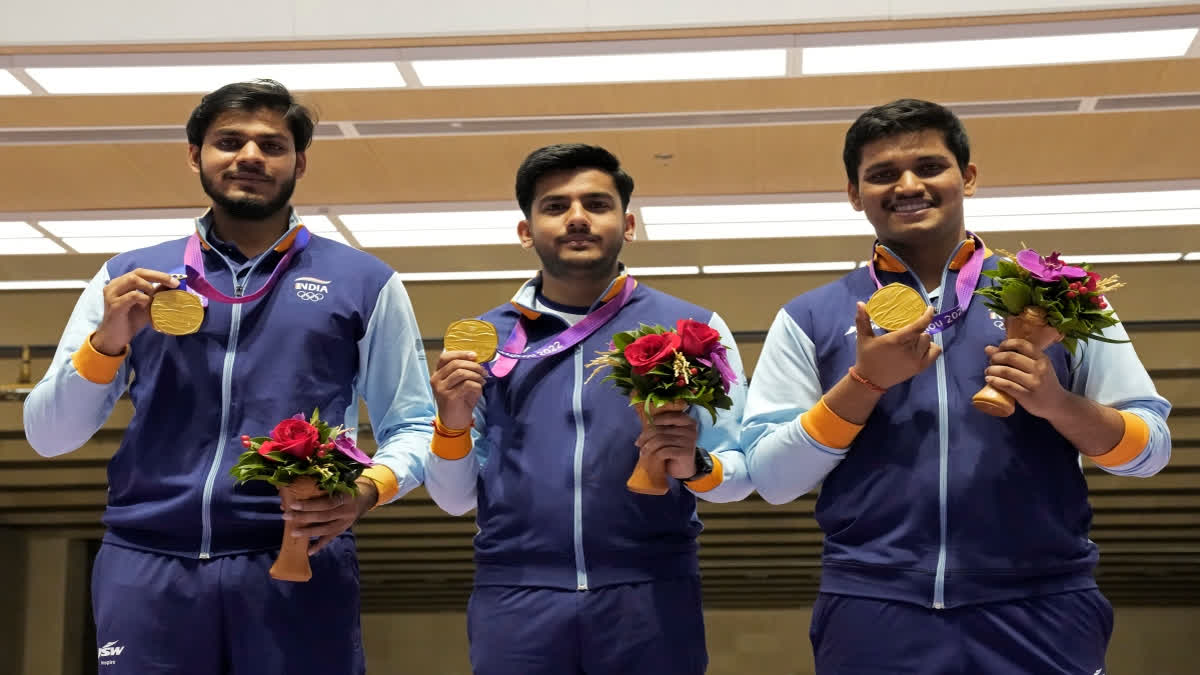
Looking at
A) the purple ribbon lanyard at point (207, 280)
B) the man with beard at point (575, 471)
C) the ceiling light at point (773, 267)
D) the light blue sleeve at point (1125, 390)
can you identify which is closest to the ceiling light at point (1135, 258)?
the ceiling light at point (773, 267)

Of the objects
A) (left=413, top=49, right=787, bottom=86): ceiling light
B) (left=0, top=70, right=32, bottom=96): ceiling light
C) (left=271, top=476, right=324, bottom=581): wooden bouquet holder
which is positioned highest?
(left=0, top=70, right=32, bottom=96): ceiling light

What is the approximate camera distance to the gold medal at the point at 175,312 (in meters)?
2.59

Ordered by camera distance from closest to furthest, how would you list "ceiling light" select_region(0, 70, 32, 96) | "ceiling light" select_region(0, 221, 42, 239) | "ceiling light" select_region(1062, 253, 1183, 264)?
"ceiling light" select_region(0, 70, 32, 96) → "ceiling light" select_region(0, 221, 42, 239) → "ceiling light" select_region(1062, 253, 1183, 264)

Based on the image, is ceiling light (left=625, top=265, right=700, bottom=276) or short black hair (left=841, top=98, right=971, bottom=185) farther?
ceiling light (left=625, top=265, right=700, bottom=276)

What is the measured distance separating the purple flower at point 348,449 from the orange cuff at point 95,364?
21.2 inches

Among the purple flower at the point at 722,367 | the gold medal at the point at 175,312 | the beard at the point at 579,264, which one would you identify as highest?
the beard at the point at 579,264

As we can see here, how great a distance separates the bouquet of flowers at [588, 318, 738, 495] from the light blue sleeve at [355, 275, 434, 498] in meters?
0.51

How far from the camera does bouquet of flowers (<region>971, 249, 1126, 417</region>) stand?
8.02 ft

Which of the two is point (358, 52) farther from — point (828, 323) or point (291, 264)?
point (828, 323)

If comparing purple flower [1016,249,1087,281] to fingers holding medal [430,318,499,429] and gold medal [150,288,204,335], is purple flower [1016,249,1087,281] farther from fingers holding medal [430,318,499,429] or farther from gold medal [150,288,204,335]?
gold medal [150,288,204,335]

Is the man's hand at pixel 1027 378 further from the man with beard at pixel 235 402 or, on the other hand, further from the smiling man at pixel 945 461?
the man with beard at pixel 235 402

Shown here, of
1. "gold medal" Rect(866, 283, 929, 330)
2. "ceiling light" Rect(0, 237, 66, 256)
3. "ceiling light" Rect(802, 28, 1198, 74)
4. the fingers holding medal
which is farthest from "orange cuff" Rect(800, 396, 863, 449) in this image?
"ceiling light" Rect(0, 237, 66, 256)

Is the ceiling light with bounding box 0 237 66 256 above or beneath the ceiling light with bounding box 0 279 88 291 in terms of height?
above

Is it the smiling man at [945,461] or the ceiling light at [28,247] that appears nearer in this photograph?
the smiling man at [945,461]
